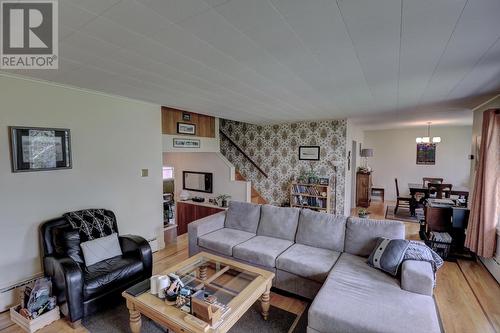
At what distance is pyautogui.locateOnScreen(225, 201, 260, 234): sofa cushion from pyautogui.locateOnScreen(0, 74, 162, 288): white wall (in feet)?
4.11

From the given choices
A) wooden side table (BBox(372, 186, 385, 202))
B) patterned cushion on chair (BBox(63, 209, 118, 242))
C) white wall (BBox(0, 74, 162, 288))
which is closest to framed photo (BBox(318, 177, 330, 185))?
white wall (BBox(0, 74, 162, 288))

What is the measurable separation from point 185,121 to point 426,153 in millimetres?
7532

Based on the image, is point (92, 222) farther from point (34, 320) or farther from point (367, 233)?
point (367, 233)

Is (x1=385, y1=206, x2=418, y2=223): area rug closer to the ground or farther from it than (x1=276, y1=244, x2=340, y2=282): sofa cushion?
closer to the ground

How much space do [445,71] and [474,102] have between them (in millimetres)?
2191

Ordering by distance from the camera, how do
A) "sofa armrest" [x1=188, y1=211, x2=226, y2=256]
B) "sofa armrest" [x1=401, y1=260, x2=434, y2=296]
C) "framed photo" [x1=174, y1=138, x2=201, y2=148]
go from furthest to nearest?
1. "framed photo" [x1=174, y1=138, x2=201, y2=148]
2. "sofa armrest" [x1=188, y1=211, x2=226, y2=256]
3. "sofa armrest" [x1=401, y1=260, x2=434, y2=296]

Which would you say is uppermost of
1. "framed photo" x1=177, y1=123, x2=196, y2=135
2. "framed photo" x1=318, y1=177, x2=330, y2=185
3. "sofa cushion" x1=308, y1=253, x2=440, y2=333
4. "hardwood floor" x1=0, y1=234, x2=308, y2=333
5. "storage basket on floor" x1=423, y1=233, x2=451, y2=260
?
"framed photo" x1=177, y1=123, x2=196, y2=135

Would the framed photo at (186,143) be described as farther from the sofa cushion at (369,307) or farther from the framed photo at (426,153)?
the framed photo at (426,153)

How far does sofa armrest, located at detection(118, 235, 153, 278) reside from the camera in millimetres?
2982

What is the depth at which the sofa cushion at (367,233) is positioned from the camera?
9.25 ft

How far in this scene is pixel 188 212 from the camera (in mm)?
6062

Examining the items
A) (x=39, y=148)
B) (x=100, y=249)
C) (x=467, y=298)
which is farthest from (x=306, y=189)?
(x=39, y=148)

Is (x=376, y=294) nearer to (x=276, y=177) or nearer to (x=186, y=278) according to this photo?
(x=186, y=278)
